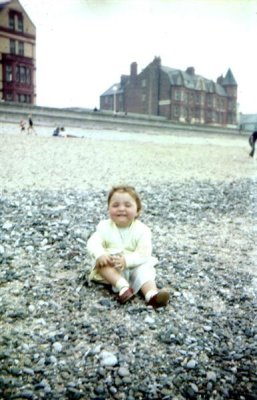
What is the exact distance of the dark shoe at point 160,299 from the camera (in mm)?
3873

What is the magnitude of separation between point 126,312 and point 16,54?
32259 mm

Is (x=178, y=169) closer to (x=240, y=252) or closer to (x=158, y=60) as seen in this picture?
(x=240, y=252)

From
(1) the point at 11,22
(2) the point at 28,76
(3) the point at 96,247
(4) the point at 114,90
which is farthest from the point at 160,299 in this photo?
(4) the point at 114,90

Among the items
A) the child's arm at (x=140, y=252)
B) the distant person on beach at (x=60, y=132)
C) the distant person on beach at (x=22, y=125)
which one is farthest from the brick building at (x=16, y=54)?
the child's arm at (x=140, y=252)

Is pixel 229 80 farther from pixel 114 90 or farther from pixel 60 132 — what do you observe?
pixel 60 132

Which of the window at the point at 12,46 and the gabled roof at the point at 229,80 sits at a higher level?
the gabled roof at the point at 229,80

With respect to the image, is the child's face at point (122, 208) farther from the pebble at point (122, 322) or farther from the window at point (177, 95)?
the window at point (177, 95)

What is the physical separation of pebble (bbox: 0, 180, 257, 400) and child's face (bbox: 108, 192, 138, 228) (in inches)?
29.3

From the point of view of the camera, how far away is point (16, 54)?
32406mm

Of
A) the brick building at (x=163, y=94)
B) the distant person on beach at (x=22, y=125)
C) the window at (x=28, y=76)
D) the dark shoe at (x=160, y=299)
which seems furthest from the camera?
the brick building at (x=163, y=94)

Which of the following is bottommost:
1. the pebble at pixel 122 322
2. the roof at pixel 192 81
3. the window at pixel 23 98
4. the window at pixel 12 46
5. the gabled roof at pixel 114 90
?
the pebble at pixel 122 322

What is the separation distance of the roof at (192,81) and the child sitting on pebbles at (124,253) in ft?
234

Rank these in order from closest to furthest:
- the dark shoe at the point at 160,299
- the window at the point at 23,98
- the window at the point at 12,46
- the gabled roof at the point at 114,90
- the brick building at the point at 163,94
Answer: the dark shoe at the point at 160,299, the window at the point at 12,46, the window at the point at 23,98, the brick building at the point at 163,94, the gabled roof at the point at 114,90

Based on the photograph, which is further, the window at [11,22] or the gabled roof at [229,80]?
the gabled roof at [229,80]
